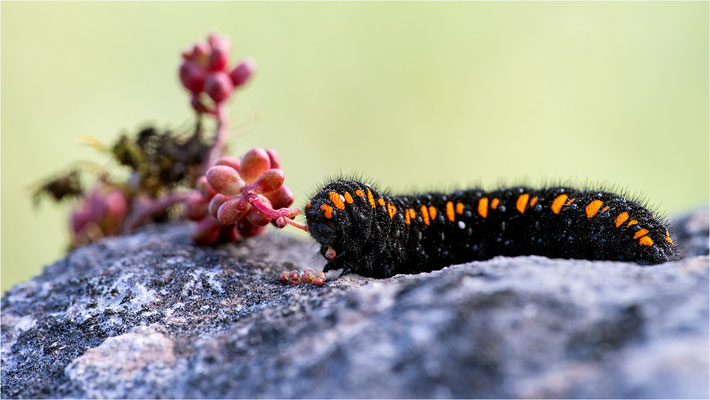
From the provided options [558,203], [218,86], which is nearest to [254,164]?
[218,86]

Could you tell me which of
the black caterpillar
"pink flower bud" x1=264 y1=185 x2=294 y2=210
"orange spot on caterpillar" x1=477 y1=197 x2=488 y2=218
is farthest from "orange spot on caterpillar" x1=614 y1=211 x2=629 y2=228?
"pink flower bud" x1=264 y1=185 x2=294 y2=210

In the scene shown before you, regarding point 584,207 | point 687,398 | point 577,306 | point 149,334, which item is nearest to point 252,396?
point 149,334

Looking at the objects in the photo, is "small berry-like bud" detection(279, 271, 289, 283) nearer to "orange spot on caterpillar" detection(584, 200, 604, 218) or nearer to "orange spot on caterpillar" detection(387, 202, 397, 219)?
"orange spot on caterpillar" detection(387, 202, 397, 219)

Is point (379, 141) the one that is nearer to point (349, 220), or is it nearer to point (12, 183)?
point (12, 183)

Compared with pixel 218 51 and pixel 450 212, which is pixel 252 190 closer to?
pixel 450 212

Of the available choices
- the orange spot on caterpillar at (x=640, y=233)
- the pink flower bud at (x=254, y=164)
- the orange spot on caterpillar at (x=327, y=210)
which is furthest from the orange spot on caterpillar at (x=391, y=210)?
Result: the orange spot on caterpillar at (x=640, y=233)
